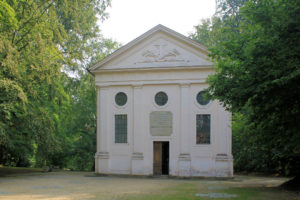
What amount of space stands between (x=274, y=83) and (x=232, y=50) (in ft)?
7.41

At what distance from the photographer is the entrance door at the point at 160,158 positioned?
2234cm

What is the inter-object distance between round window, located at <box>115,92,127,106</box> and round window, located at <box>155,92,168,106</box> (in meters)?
2.23

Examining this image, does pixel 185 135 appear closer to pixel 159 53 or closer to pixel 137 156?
pixel 137 156

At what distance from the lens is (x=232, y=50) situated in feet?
39.4

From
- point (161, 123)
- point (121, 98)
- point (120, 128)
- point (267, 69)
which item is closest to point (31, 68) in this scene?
point (121, 98)

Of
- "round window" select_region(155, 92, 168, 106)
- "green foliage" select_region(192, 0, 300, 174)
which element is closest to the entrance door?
"round window" select_region(155, 92, 168, 106)

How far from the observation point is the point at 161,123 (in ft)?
73.3

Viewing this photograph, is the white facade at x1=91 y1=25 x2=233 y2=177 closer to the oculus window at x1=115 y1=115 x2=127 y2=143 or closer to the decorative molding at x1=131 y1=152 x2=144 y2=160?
the decorative molding at x1=131 y1=152 x2=144 y2=160

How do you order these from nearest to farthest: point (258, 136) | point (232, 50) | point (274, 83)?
point (274, 83) < point (232, 50) < point (258, 136)

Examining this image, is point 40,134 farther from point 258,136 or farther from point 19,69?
point 258,136

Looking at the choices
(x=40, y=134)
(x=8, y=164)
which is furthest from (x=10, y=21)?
(x=8, y=164)

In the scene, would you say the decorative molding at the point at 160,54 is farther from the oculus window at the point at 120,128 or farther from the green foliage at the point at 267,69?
the green foliage at the point at 267,69

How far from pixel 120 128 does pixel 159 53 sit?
5633 millimetres

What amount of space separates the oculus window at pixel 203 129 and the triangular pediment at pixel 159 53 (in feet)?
11.3
